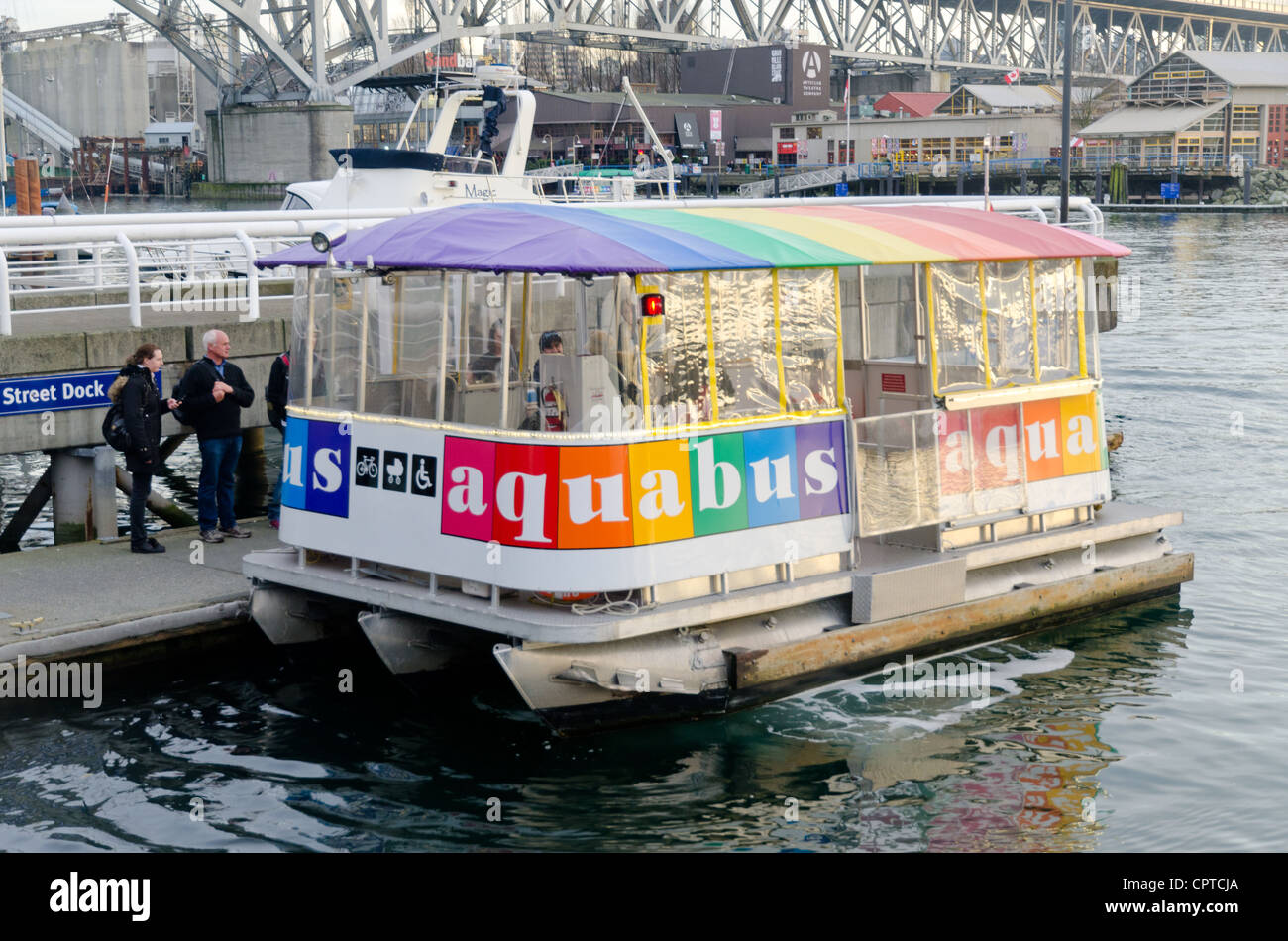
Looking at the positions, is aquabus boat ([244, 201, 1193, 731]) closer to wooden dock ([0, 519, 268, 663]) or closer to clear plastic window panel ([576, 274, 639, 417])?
clear plastic window panel ([576, 274, 639, 417])

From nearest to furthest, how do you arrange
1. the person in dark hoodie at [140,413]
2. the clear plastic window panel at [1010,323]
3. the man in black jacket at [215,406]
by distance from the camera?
1. the clear plastic window panel at [1010,323]
2. the person in dark hoodie at [140,413]
3. the man in black jacket at [215,406]

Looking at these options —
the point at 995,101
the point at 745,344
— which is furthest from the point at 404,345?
the point at 995,101

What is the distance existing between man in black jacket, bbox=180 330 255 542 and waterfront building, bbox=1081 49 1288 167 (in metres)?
94.2

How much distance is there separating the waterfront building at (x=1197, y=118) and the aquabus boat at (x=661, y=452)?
93049mm

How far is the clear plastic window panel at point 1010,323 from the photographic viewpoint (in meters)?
13.1

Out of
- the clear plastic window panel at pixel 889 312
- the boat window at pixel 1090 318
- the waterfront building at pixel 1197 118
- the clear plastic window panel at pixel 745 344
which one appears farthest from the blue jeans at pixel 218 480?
the waterfront building at pixel 1197 118

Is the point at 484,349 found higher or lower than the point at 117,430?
higher

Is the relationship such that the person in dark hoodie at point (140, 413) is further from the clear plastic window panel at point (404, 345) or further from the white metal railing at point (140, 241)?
the clear plastic window panel at point (404, 345)

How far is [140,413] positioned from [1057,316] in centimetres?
786

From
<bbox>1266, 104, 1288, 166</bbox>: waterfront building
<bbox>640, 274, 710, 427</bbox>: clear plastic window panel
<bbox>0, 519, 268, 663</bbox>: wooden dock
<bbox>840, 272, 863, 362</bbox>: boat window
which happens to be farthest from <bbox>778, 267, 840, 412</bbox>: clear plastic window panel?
<bbox>1266, 104, 1288, 166</bbox>: waterfront building

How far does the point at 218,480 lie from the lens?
14594 millimetres

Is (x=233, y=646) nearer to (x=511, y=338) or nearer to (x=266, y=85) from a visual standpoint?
(x=511, y=338)

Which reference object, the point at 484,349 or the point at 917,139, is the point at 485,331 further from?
the point at 917,139

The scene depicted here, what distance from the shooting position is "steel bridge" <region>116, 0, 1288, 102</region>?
9700 centimetres
